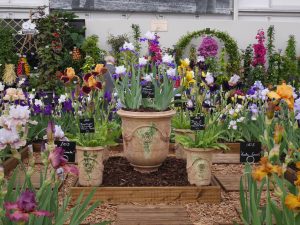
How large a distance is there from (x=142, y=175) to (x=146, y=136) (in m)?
0.33

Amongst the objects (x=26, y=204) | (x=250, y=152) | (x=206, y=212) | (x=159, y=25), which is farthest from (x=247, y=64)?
(x=26, y=204)

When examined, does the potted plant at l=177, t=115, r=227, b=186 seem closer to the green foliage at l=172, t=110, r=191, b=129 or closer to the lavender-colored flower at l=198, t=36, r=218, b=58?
the green foliage at l=172, t=110, r=191, b=129

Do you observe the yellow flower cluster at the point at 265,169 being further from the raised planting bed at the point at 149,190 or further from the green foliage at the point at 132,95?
the green foliage at the point at 132,95

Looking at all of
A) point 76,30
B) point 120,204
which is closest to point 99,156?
point 120,204

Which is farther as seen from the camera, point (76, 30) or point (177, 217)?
point (76, 30)

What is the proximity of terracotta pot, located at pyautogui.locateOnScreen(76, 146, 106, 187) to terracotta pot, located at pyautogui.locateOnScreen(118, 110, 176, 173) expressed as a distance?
0.30 meters

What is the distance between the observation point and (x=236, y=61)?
409 inches

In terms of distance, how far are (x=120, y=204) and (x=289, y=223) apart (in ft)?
5.29

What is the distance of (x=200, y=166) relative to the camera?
3445 mm

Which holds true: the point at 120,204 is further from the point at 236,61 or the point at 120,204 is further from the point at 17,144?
the point at 236,61

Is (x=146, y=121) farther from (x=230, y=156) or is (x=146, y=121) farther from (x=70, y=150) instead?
(x=230, y=156)

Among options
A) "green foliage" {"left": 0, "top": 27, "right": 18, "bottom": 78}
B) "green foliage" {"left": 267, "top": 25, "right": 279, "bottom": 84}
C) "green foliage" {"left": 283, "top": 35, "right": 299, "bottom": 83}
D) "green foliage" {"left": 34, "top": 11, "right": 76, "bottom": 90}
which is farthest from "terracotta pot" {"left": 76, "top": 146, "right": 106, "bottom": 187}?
"green foliage" {"left": 283, "top": 35, "right": 299, "bottom": 83}

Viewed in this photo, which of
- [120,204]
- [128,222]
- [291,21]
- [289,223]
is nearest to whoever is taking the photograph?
[289,223]

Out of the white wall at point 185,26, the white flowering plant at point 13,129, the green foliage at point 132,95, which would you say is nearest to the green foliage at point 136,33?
the white wall at point 185,26
